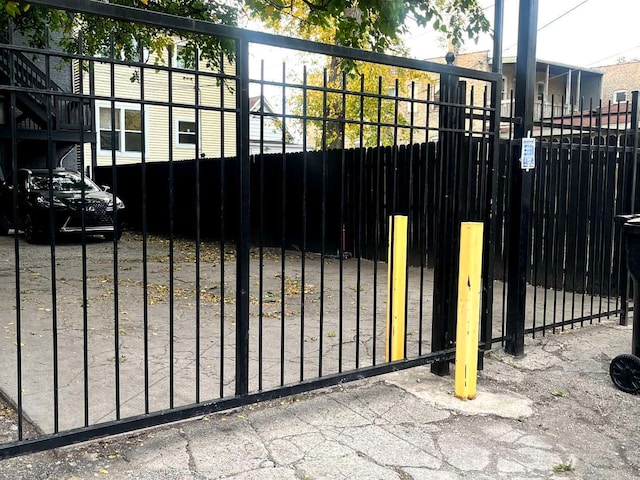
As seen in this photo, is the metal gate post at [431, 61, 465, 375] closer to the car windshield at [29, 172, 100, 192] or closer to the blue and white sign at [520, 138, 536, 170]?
the blue and white sign at [520, 138, 536, 170]

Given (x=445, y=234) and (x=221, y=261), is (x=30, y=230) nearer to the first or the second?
(x=221, y=261)

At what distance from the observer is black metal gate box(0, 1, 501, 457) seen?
2.89 meters

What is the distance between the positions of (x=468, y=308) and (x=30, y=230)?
1113 cm

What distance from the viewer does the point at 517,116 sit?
4660 millimetres

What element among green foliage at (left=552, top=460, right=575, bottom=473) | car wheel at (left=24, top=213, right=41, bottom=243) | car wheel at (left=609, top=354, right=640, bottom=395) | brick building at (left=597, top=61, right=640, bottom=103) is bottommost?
green foliage at (left=552, top=460, right=575, bottom=473)

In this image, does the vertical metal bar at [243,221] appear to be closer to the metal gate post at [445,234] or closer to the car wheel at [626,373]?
the metal gate post at [445,234]

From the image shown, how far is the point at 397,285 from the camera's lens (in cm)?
396

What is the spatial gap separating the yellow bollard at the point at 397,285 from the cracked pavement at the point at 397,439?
0.29 meters

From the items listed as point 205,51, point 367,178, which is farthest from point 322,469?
point 205,51

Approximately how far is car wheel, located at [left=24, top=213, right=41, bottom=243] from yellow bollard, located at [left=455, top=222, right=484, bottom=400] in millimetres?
10836

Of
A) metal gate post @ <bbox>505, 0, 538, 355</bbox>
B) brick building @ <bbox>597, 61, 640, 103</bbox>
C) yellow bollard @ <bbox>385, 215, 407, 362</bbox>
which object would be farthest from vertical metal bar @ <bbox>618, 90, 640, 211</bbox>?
brick building @ <bbox>597, 61, 640, 103</bbox>

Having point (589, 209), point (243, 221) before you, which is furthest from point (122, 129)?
point (243, 221)

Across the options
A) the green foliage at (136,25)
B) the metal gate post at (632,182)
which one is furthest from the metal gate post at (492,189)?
the green foliage at (136,25)

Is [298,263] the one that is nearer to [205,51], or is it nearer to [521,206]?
[205,51]
